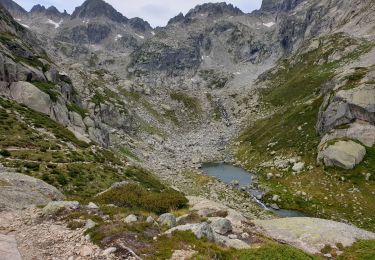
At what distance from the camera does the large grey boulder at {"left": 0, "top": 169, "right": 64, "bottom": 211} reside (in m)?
25.5

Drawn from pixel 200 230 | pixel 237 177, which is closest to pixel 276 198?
pixel 237 177

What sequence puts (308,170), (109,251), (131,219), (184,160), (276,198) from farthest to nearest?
1. (184,160)
2. (308,170)
3. (276,198)
4. (131,219)
5. (109,251)

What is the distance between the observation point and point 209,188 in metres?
71.1

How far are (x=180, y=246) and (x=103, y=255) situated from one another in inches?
167

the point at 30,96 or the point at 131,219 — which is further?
the point at 30,96

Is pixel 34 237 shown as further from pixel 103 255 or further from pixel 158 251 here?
pixel 158 251

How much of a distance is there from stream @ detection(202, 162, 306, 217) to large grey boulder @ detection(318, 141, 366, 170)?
49.9 feet

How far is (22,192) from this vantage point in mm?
27578

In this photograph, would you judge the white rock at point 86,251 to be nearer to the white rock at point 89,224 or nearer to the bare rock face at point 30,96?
the white rock at point 89,224

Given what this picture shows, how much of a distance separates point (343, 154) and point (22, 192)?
6115 cm

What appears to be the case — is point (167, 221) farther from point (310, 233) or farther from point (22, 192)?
point (22, 192)

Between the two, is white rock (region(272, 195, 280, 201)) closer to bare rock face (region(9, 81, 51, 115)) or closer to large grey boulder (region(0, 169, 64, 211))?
large grey boulder (region(0, 169, 64, 211))

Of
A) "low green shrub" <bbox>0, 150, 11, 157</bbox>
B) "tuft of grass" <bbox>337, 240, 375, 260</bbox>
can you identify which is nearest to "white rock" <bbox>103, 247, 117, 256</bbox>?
"tuft of grass" <bbox>337, 240, 375, 260</bbox>

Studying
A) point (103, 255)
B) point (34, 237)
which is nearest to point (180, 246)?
point (103, 255)
